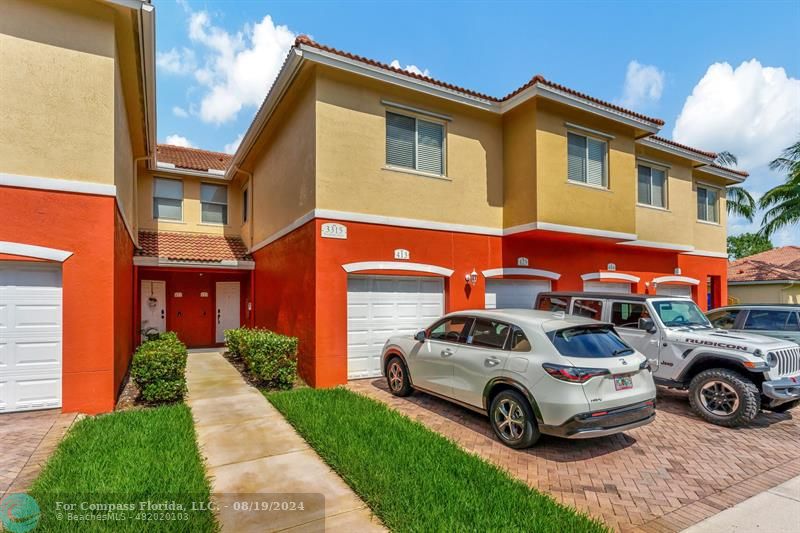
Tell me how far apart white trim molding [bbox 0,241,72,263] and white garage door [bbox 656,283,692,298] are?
1681cm

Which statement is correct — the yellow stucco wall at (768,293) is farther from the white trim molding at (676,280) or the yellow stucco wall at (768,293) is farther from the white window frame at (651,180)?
the white window frame at (651,180)

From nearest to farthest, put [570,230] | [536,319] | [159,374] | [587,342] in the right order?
[587,342], [536,319], [159,374], [570,230]

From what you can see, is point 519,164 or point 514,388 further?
→ point 519,164

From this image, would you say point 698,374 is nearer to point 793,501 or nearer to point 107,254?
point 793,501

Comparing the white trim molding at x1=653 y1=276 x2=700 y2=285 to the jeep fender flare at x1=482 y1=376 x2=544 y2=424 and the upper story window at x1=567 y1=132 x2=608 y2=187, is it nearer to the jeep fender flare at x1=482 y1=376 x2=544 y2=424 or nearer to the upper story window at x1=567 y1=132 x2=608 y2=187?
the upper story window at x1=567 y1=132 x2=608 y2=187

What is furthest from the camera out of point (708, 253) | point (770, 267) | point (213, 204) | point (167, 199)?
point (770, 267)

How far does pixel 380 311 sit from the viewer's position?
9484 mm

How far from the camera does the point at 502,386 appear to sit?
223 inches

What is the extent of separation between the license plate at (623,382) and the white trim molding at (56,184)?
8319 millimetres

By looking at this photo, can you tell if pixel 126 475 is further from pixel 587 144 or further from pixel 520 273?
pixel 587 144

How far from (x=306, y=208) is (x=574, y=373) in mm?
6472

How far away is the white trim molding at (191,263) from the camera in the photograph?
12.4 metres

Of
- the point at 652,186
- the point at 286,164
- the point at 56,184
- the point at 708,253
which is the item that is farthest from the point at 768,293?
the point at 56,184

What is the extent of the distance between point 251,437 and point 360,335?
3.69m
